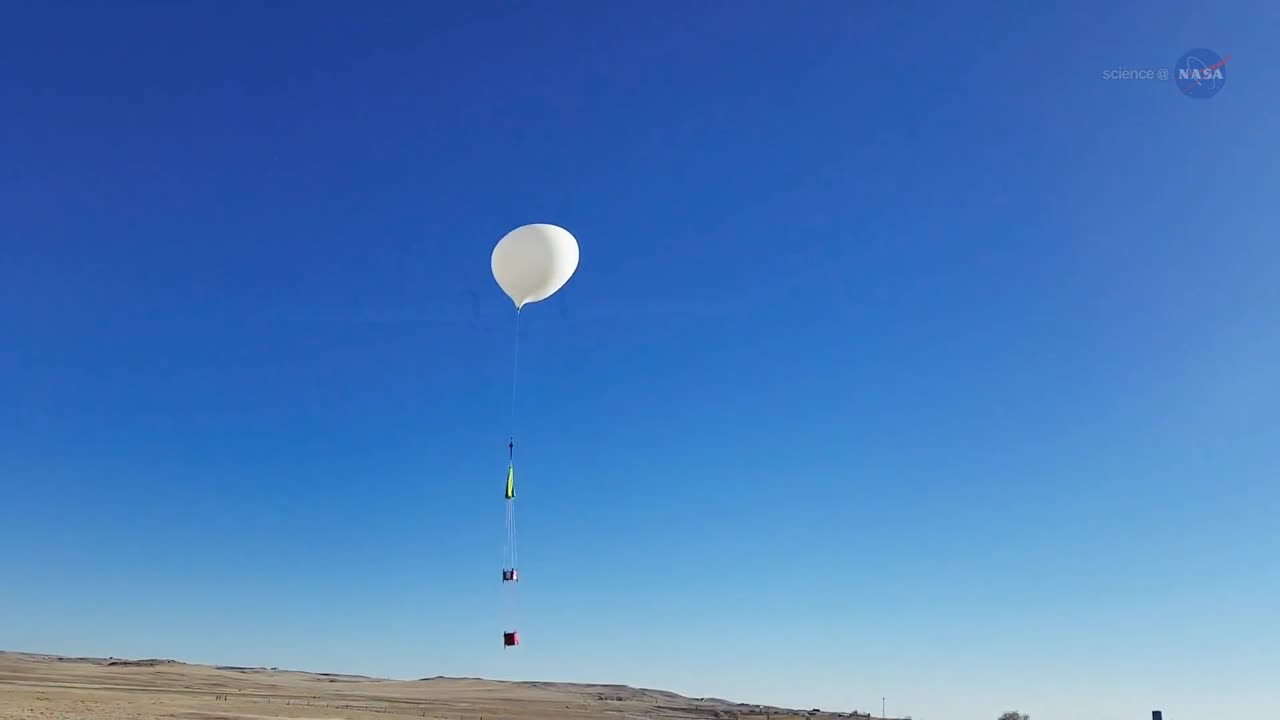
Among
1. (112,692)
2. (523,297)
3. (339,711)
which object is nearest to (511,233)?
(523,297)

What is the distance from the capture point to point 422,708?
72438 mm

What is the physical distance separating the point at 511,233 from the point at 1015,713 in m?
101

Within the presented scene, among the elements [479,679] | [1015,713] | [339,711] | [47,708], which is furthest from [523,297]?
[479,679]

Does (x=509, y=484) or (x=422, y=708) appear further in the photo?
(x=422, y=708)

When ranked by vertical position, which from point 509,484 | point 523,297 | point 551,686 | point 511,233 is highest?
point 511,233

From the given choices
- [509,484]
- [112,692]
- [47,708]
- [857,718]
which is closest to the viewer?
[509,484]

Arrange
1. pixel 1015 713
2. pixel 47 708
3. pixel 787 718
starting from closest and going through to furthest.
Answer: pixel 47 708 → pixel 787 718 → pixel 1015 713

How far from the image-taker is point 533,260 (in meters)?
34.1

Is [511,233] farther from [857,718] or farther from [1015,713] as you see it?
[1015,713]

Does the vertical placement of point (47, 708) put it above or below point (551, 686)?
above

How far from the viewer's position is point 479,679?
16462 centimetres

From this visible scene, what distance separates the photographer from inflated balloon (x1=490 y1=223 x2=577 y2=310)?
34094 millimetres

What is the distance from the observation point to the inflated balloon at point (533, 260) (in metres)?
34.1

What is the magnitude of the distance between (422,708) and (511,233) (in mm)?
A: 53019
